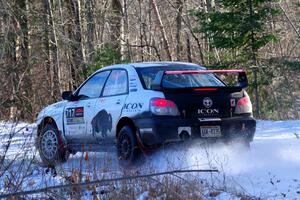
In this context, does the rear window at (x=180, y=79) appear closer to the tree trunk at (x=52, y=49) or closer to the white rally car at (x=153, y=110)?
the white rally car at (x=153, y=110)

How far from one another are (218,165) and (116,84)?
90.1 inches

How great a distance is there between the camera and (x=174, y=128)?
360 inches

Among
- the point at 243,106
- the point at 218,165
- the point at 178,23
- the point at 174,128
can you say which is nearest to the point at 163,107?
the point at 174,128

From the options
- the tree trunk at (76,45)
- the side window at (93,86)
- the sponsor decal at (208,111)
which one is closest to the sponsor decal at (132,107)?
the sponsor decal at (208,111)

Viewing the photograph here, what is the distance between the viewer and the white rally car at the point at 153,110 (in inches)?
363

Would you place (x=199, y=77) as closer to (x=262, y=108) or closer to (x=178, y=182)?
(x=178, y=182)

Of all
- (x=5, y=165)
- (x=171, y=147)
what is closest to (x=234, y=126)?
(x=171, y=147)

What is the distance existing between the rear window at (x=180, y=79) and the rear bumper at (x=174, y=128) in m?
0.56

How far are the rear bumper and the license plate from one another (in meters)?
0.04

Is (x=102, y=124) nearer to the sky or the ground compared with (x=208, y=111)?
nearer to the ground

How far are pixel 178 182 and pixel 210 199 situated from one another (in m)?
0.40

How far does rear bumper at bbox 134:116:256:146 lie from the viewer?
29.9ft

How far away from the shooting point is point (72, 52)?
2753cm

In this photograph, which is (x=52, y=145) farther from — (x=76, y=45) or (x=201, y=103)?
(x=76, y=45)
